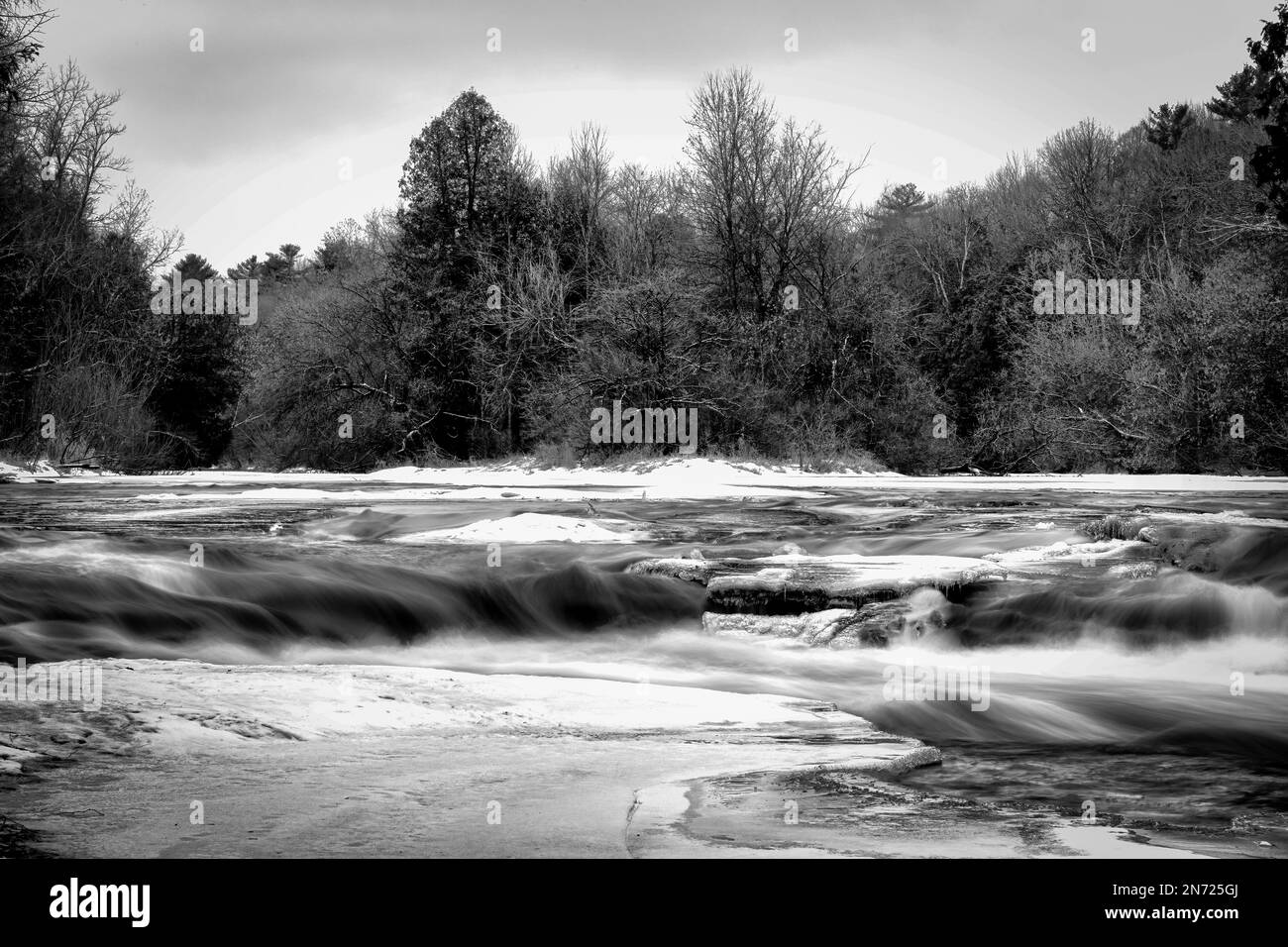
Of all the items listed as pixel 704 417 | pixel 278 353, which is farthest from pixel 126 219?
pixel 704 417

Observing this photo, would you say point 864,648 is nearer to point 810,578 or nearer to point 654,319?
point 810,578

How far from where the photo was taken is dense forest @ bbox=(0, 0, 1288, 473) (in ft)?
104

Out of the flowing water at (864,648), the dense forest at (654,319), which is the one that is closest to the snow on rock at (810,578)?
the flowing water at (864,648)

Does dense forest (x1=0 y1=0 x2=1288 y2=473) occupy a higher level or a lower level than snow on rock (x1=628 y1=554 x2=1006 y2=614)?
higher

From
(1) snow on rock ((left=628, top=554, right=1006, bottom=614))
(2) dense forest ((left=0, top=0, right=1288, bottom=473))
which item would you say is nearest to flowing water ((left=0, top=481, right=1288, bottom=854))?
(1) snow on rock ((left=628, top=554, right=1006, bottom=614))

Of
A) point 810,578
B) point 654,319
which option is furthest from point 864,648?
point 654,319

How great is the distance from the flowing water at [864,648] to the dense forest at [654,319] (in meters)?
17.5

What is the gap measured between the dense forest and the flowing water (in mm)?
17511

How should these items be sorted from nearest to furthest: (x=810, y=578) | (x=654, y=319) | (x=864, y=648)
A: 1. (x=864, y=648)
2. (x=810, y=578)
3. (x=654, y=319)

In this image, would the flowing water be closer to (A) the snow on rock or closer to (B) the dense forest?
(A) the snow on rock

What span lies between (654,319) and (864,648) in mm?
23901

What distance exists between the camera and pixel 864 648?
8.68 meters

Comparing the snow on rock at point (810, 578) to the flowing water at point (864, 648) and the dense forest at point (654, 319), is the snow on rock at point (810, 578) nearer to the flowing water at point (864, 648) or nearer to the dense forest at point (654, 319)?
the flowing water at point (864, 648)

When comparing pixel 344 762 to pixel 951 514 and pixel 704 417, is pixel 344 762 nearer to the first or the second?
pixel 951 514
